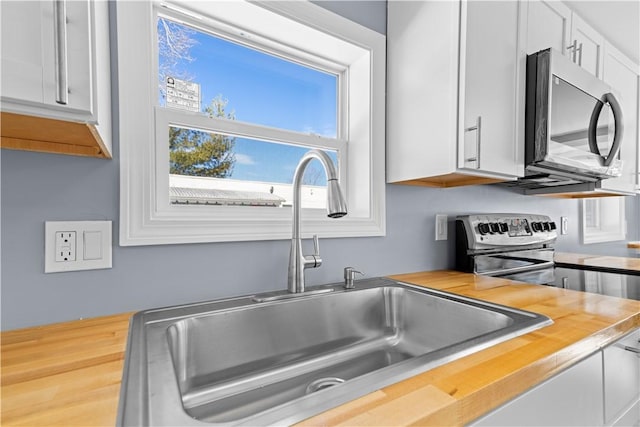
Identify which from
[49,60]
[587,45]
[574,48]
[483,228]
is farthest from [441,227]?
[49,60]

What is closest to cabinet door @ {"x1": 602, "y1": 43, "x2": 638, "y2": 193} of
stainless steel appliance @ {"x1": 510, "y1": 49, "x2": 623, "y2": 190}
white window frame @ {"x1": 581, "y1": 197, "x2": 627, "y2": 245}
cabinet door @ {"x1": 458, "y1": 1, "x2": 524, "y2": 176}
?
Answer: stainless steel appliance @ {"x1": 510, "y1": 49, "x2": 623, "y2": 190}

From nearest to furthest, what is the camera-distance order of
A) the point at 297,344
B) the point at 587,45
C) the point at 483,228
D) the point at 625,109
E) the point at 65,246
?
the point at 65,246
the point at 297,344
the point at 483,228
the point at 587,45
the point at 625,109

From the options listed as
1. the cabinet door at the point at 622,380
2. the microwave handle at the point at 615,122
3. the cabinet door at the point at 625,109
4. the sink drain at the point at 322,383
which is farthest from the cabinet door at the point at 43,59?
the cabinet door at the point at 625,109

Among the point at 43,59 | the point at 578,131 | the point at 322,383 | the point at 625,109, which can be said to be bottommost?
the point at 322,383

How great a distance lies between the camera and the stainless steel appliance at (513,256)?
135 centimetres

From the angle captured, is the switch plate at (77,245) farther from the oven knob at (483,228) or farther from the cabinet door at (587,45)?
the cabinet door at (587,45)

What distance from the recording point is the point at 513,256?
1.53 m

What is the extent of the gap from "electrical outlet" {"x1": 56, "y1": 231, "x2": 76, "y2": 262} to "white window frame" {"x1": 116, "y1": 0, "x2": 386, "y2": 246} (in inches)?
4.1

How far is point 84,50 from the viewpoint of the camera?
1.62 ft

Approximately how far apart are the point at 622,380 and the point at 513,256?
0.82 meters

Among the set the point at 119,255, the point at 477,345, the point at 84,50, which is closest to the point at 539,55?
the point at 477,345

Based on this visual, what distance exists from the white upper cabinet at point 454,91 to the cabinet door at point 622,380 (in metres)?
0.62

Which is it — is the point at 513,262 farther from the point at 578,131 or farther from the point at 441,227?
the point at 578,131

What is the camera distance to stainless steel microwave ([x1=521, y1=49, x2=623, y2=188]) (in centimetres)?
124
